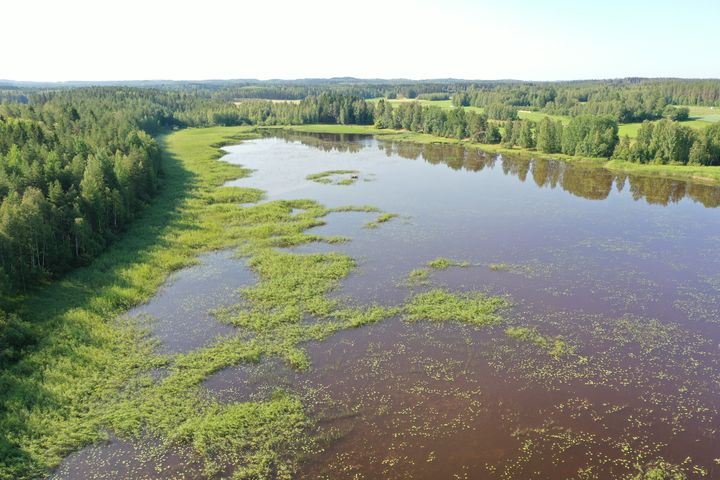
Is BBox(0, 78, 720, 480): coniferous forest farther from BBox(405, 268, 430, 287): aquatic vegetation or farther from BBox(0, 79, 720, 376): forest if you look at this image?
BBox(405, 268, 430, 287): aquatic vegetation

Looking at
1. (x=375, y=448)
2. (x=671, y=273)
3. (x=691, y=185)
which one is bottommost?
(x=375, y=448)

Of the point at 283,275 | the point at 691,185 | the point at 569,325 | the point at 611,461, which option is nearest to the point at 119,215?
the point at 283,275

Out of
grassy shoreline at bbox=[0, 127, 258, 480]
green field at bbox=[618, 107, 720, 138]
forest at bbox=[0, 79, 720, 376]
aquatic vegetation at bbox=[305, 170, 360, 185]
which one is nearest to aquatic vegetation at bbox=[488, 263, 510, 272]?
grassy shoreline at bbox=[0, 127, 258, 480]

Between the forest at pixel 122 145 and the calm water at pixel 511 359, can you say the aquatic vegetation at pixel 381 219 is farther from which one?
the forest at pixel 122 145

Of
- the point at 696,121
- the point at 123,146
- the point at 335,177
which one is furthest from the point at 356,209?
the point at 696,121

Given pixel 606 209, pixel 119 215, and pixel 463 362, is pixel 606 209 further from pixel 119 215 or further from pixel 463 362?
pixel 119 215

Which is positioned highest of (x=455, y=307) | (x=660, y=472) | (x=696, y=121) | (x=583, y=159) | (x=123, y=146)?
(x=696, y=121)

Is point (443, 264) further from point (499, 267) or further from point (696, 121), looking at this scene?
point (696, 121)
